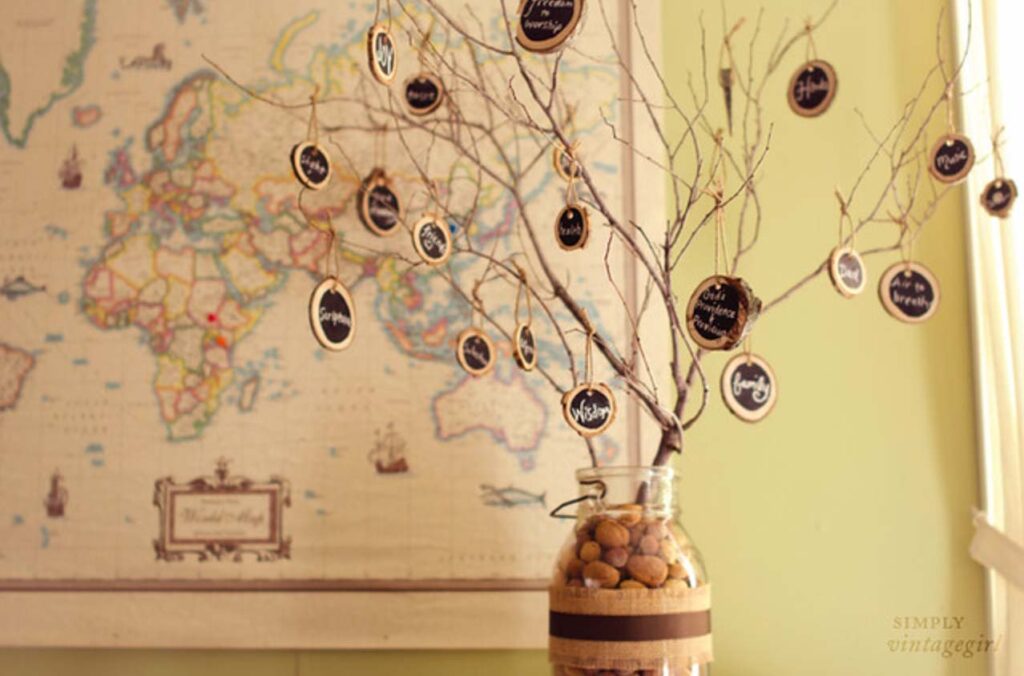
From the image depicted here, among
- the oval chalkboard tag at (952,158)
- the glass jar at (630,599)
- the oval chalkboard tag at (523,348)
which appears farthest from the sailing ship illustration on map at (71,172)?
the oval chalkboard tag at (952,158)

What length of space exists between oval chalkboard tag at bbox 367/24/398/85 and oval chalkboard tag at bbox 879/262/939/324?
78 centimetres

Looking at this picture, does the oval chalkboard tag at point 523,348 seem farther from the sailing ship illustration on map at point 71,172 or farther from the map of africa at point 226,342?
the sailing ship illustration on map at point 71,172

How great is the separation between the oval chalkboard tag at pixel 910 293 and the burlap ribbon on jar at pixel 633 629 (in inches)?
21.9

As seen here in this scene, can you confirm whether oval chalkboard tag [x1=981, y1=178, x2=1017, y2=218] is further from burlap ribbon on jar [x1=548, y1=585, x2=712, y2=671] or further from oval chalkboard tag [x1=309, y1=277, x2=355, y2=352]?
oval chalkboard tag [x1=309, y1=277, x2=355, y2=352]

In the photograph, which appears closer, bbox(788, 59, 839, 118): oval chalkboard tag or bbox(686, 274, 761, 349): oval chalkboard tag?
bbox(686, 274, 761, 349): oval chalkboard tag

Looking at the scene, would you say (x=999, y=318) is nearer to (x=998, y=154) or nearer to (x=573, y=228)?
(x=998, y=154)

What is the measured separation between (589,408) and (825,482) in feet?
2.07

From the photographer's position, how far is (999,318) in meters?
1.73

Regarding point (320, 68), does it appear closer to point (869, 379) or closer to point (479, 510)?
point (479, 510)

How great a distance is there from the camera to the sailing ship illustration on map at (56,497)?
186 centimetres

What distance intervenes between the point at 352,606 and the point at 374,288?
0.54m

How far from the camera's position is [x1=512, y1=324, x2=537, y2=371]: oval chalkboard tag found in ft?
4.82

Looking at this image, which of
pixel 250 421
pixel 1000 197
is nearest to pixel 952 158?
pixel 1000 197

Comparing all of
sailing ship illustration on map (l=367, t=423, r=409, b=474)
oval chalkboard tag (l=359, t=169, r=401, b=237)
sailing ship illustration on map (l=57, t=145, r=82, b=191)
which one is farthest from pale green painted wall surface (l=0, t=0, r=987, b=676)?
sailing ship illustration on map (l=57, t=145, r=82, b=191)
